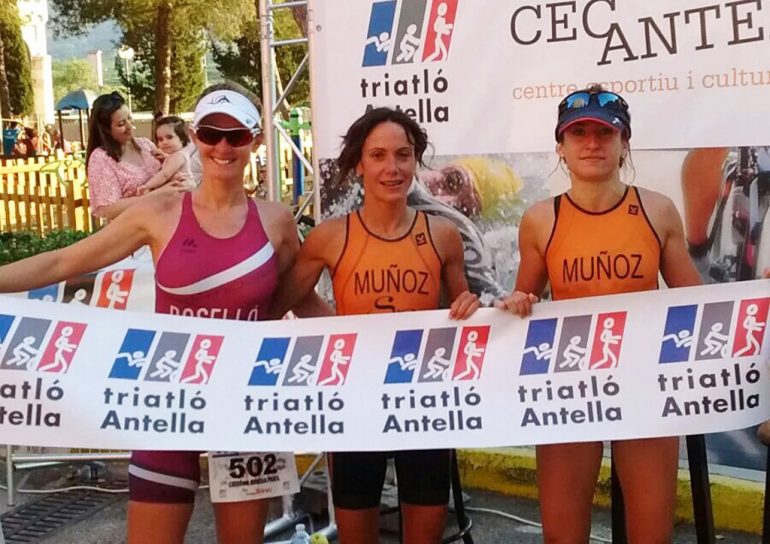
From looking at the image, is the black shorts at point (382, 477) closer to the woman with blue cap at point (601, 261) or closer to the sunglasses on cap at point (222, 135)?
the woman with blue cap at point (601, 261)

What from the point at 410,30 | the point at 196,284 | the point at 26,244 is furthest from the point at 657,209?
the point at 26,244

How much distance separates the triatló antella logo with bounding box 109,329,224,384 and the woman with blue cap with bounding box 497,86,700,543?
1.01m

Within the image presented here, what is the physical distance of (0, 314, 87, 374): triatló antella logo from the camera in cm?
298

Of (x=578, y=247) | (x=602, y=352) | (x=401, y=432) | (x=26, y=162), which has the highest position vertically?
(x=26, y=162)

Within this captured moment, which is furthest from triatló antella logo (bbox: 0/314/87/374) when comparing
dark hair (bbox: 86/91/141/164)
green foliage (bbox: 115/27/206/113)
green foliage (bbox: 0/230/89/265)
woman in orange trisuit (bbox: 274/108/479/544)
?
green foliage (bbox: 115/27/206/113)

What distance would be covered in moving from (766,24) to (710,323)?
5.41 feet

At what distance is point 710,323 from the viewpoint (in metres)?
2.92

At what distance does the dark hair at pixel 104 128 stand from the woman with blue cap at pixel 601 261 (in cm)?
347

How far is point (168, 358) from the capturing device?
3.01 m

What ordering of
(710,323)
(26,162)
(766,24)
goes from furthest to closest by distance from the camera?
1. (26,162)
2. (766,24)
3. (710,323)

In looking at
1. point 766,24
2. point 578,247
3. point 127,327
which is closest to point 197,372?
point 127,327

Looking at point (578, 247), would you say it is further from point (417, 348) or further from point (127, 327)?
point (127, 327)

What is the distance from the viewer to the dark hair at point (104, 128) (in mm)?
5613

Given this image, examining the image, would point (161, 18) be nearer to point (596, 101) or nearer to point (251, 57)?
point (251, 57)
